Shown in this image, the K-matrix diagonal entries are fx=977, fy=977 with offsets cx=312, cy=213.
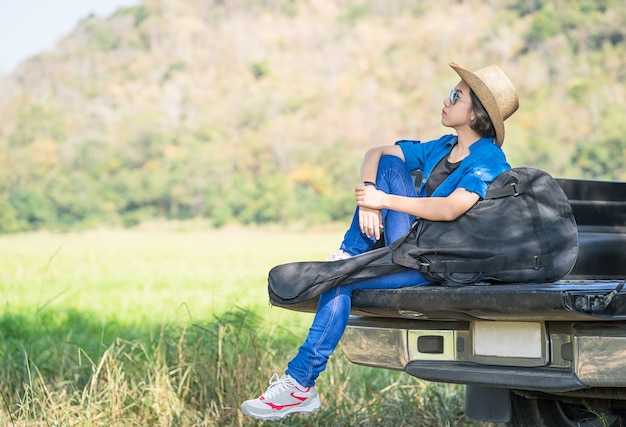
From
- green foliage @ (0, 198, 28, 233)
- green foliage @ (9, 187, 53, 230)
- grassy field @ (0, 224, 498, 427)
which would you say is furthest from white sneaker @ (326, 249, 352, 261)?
green foliage @ (9, 187, 53, 230)

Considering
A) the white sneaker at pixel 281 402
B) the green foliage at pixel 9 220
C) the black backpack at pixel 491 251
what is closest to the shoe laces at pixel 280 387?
the white sneaker at pixel 281 402

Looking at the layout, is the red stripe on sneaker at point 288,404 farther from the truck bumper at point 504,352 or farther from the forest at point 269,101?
the forest at point 269,101

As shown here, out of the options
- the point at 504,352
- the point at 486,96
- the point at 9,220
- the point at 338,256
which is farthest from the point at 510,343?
the point at 9,220

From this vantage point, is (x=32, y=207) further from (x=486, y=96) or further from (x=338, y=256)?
(x=486, y=96)

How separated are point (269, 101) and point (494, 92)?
60237mm

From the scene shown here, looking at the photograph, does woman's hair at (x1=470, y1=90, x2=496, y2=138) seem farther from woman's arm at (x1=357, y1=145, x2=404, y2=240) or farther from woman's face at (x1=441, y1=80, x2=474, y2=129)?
woman's arm at (x1=357, y1=145, x2=404, y2=240)

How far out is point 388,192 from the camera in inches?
154

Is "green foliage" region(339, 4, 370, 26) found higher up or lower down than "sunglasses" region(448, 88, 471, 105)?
higher up

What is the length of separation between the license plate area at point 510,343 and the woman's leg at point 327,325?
34 centimetres

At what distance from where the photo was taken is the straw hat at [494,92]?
148 inches

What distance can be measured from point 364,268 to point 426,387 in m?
1.83

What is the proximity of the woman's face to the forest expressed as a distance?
31217 mm

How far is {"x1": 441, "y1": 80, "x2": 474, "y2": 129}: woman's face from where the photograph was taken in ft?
12.6

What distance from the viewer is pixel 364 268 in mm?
3498
